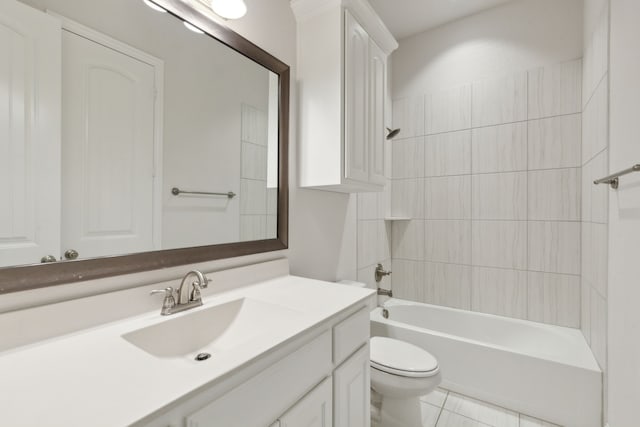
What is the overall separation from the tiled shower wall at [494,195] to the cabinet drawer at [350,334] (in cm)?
159

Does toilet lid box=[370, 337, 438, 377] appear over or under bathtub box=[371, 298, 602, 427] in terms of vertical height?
over

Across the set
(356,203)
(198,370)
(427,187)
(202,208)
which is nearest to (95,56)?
(202,208)

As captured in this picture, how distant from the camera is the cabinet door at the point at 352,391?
3.26 ft

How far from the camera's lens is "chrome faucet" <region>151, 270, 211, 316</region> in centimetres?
91

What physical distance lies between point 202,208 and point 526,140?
236cm

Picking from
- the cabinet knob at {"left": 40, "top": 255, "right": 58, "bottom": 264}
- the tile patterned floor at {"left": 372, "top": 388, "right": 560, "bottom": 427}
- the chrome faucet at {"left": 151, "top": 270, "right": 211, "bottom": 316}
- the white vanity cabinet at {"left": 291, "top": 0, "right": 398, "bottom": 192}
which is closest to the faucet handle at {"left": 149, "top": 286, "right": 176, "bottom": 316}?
the chrome faucet at {"left": 151, "top": 270, "right": 211, "bottom": 316}

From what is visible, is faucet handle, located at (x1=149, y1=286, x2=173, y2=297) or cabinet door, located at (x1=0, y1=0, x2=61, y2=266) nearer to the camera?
cabinet door, located at (x1=0, y1=0, x2=61, y2=266)

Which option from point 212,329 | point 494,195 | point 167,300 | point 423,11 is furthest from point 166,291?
point 423,11

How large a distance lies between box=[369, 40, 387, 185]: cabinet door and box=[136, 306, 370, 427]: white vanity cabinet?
0.89m

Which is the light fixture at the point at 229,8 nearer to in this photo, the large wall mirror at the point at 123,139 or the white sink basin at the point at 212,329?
the large wall mirror at the point at 123,139

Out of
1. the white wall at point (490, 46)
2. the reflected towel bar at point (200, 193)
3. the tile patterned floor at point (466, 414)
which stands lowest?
the tile patterned floor at point (466, 414)

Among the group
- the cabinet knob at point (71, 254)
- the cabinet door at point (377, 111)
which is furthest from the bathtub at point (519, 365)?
the cabinet knob at point (71, 254)

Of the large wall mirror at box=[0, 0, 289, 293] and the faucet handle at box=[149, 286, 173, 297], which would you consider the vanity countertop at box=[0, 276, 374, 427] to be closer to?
the faucet handle at box=[149, 286, 173, 297]

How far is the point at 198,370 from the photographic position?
57cm
